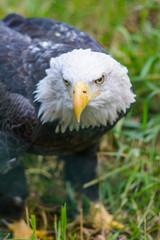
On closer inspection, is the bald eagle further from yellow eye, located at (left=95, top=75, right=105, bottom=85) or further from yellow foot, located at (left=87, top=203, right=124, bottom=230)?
yellow foot, located at (left=87, top=203, right=124, bottom=230)

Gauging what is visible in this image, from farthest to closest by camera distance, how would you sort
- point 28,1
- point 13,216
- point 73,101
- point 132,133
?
1. point 28,1
2. point 132,133
3. point 13,216
4. point 73,101

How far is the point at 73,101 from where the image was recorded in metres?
3.07

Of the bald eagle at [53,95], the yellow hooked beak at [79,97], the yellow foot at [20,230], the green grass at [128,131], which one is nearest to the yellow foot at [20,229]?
the yellow foot at [20,230]

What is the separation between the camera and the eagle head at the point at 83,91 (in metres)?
3.13

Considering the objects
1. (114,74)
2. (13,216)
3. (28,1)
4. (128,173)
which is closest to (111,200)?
(128,173)

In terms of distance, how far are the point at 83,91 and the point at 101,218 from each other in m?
1.59

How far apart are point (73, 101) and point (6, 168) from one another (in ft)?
3.35

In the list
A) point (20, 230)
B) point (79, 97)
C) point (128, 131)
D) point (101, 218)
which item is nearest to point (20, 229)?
point (20, 230)

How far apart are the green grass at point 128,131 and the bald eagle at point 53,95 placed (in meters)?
0.66

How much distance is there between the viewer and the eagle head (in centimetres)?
313

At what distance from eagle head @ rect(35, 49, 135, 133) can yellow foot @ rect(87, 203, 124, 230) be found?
1144 mm

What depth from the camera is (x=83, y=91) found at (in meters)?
3.08

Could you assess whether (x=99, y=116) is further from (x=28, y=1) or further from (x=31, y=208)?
(x=28, y=1)

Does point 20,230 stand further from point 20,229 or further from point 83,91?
point 83,91
